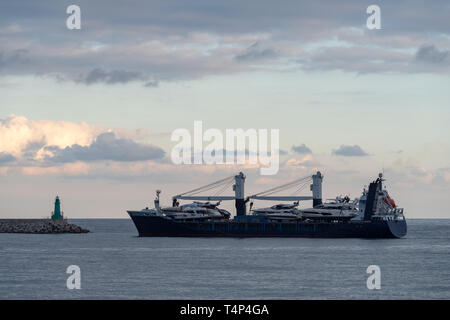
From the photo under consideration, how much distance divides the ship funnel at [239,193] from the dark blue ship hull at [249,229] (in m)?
3.07

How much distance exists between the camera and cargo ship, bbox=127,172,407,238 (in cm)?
11275

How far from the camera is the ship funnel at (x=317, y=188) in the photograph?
122000 millimetres

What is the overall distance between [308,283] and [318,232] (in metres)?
58.7

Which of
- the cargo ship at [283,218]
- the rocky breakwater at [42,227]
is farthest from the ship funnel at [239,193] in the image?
the rocky breakwater at [42,227]

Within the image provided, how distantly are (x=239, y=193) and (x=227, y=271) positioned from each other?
193 ft

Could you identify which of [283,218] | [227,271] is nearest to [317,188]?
[283,218]

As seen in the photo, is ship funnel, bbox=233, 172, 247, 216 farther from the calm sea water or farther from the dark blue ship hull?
the calm sea water

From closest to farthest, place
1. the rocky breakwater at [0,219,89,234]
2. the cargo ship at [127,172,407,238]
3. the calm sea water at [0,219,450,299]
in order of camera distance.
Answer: the calm sea water at [0,219,450,299], the cargo ship at [127,172,407,238], the rocky breakwater at [0,219,89,234]

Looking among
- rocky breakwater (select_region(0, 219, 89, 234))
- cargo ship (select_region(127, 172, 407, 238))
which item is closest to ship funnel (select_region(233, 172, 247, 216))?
cargo ship (select_region(127, 172, 407, 238))

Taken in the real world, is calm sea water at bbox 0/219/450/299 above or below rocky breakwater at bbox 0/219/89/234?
below

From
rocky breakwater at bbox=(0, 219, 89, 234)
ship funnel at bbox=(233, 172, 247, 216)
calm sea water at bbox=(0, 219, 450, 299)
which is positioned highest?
ship funnel at bbox=(233, 172, 247, 216)

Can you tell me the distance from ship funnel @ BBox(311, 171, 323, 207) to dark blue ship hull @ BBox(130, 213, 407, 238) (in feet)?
20.8

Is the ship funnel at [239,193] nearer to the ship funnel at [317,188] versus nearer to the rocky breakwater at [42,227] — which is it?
the ship funnel at [317,188]

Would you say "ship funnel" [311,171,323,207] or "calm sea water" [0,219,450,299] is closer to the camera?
"calm sea water" [0,219,450,299]
